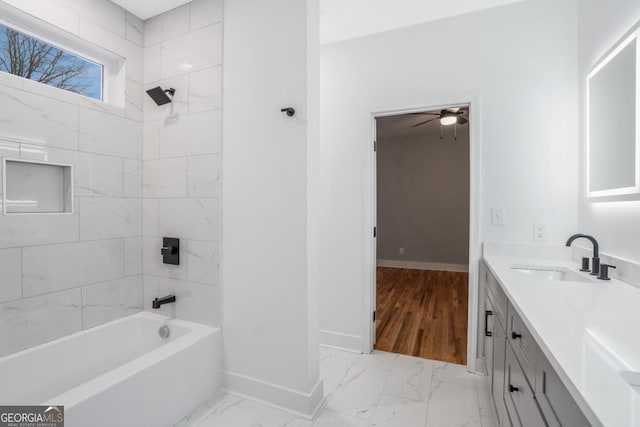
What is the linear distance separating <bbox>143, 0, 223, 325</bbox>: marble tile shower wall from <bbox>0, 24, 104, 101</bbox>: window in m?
0.34

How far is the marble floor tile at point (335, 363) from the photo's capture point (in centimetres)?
221

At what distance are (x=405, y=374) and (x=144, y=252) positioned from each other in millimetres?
2250

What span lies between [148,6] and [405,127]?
419cm

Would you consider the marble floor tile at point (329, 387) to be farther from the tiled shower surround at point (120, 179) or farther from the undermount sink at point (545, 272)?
the undermount sink at point (545, 272)

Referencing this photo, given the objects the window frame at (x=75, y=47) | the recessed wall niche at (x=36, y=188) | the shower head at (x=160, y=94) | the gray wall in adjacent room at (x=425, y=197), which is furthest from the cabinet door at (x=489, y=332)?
the gray wall in adjacent room at (x=425, y=197)

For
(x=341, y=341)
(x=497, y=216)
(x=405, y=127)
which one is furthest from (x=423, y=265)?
(x=497, y=216)

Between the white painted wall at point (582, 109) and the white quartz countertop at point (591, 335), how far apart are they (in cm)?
25

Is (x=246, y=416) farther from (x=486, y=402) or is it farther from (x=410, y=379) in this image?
(x=486, y=402)

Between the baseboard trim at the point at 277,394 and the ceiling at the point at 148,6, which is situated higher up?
the ceiling at the point at 148,6

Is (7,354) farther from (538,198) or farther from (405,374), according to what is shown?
(538,198)

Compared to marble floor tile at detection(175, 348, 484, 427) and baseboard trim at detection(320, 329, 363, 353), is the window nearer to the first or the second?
marble floor tile at detection(175, 348, 484, 427)

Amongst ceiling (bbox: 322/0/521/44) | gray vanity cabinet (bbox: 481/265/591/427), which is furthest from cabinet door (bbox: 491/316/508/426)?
ceiling (bbox: 322/0/521/44)

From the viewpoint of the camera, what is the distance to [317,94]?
188 centimetres
